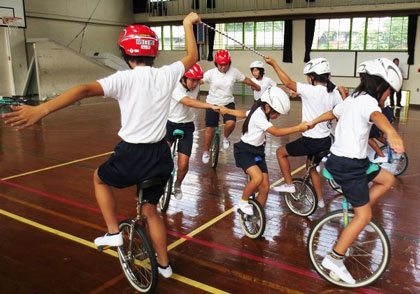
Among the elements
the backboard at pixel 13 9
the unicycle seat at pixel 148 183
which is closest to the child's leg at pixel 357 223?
the unicycle seat at pixel 148 183

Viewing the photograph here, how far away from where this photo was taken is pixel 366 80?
276cm

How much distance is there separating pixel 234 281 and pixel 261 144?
1394 millimetres

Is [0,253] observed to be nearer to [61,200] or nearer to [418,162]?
[61,200]

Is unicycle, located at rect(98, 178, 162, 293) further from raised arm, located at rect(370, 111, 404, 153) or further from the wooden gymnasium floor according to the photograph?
raised arm, located at rect(370, 111, 404, 153)

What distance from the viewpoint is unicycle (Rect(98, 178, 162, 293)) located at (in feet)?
8.64

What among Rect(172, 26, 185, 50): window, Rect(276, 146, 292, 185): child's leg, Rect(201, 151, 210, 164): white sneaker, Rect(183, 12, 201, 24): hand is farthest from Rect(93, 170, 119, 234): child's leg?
Rect(172, 26, 185, 50): window

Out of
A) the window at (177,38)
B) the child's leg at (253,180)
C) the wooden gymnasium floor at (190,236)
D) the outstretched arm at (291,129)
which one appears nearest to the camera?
the wooden gymnasium floor at (190,236)

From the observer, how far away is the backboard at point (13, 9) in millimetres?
16578

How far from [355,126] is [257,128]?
3.69 feet

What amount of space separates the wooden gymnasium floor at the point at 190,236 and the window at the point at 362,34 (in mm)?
11719

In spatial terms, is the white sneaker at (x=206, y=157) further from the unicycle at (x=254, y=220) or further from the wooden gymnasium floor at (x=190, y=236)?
the unicycle at (x=254, y=220)

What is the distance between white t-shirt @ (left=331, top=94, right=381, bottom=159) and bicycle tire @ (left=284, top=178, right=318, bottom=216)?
1426 mm

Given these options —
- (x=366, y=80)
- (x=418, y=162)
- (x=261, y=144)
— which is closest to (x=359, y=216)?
(x=366, y=80)

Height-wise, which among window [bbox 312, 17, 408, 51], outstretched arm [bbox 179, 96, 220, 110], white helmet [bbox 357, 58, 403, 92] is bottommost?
outstretched arm [bbox 179, 96, 220, 110]
